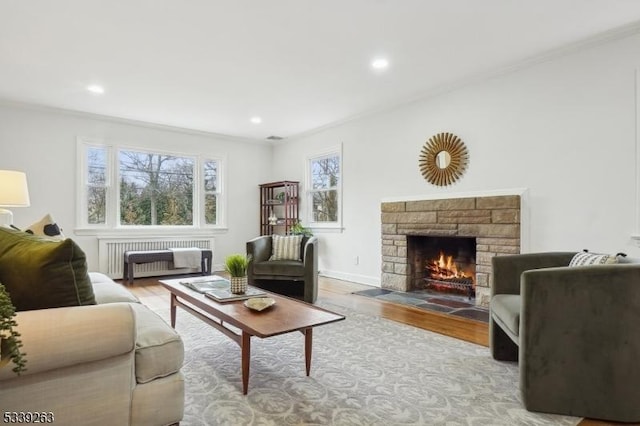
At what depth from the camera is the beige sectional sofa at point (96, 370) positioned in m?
1.23

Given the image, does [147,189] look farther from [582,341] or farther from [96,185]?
[582,341]

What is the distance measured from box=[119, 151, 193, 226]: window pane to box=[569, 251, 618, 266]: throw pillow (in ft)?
18.6

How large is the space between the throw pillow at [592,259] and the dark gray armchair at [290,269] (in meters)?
2.34

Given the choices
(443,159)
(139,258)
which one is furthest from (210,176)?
(443,159)

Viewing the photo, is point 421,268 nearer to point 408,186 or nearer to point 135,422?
point 408,186

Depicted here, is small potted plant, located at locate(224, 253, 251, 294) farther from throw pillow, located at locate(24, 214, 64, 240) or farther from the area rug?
throw pillow, located at locate(24, 214, 64, 240)

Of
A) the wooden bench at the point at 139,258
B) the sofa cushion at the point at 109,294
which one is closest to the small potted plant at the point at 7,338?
the sofa cushion at the point at 109,294

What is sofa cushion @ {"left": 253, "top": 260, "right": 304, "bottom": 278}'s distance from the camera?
4.04 m

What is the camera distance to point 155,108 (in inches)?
200

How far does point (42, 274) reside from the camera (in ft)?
4.43

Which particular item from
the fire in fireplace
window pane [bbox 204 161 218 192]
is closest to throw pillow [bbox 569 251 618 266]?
the fire in fireplace

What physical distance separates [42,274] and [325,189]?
16.2 feet

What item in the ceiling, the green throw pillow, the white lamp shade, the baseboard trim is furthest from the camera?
the baseboard trim

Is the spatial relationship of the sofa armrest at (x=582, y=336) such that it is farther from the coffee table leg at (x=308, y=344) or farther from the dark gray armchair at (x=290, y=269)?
the dark gray armchair at (x=290, y=269)
